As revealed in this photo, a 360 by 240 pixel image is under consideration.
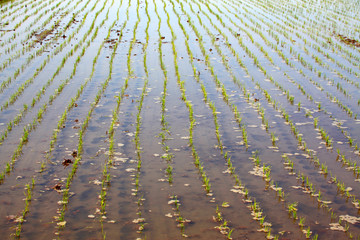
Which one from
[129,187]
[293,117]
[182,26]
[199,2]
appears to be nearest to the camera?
[129,187]

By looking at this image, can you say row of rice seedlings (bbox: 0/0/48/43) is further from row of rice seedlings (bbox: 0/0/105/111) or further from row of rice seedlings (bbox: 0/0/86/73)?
row of rice seedlings (bbox: 0/0/105/111)

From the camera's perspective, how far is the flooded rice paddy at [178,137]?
3742 millimetres

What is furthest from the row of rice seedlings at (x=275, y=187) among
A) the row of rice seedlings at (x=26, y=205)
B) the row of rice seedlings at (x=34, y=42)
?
the row of rice seedlings at (x=34, y=42)

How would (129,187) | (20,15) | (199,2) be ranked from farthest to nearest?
(199,2)
(20,15)
(129,187)

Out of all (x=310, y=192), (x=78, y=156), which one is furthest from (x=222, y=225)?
(x=78, y=156)

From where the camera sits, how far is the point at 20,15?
52.8 ft

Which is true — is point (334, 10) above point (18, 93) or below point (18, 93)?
above

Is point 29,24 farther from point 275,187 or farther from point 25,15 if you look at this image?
point 275,187

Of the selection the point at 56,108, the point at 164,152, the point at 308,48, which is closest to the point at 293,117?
the point at 164,152

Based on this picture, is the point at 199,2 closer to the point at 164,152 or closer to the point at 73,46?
the point at 73,46

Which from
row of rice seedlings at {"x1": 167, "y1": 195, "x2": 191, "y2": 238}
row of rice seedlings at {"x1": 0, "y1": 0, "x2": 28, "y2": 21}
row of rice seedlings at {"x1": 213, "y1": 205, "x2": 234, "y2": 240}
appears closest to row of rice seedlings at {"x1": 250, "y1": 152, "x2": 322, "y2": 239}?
row of rice seedlings at {"x1": 213, "y1": 205, "x2": 234, "y2": 240}

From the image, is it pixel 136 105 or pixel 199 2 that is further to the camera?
pixel 199 2

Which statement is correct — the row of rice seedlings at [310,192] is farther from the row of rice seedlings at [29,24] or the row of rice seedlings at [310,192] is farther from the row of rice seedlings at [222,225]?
the row of rice seedlings at [29,24]

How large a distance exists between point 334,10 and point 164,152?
1745 cm
